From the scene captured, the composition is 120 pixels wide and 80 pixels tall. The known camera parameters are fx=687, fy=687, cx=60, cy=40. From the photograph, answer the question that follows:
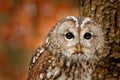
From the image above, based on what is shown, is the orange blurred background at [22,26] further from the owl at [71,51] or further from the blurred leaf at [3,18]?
the owl at [71,51]

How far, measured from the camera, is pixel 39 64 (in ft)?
18.8

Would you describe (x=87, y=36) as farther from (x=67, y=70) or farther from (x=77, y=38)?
(x=67, y=70)

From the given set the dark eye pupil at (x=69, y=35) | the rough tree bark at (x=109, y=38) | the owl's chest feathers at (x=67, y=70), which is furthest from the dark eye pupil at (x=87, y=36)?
the rough tree bark at (x=109, y=38)

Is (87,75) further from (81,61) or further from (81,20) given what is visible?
(81,20)

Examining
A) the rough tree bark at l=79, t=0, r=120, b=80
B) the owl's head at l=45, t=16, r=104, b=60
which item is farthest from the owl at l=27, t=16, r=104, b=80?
the rough tree bark at l=79, t=0, r=120, b=80

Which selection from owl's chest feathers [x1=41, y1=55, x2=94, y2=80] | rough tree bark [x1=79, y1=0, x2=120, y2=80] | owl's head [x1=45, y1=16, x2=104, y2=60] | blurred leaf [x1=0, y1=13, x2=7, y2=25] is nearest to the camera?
owl's head [x1=45, y1=16, x2=104, y2=60]

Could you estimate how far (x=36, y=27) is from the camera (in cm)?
1262

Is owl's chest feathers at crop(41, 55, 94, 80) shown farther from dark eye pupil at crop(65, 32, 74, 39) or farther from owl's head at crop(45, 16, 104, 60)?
dark eye pupil at crop(65, 32, 74, 39)

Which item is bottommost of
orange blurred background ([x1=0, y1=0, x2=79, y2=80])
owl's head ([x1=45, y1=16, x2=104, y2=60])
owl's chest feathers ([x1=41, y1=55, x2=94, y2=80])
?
orange blurred background ([x1=0, y1=0, x2=79, y2=80])

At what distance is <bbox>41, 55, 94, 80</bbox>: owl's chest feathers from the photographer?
5.59 m

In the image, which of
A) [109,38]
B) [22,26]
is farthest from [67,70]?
[22,26]

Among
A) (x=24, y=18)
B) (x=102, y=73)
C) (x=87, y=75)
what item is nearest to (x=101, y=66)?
(x=102, y=73)

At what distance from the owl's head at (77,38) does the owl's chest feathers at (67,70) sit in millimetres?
77

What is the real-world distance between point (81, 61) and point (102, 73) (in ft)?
1.94
